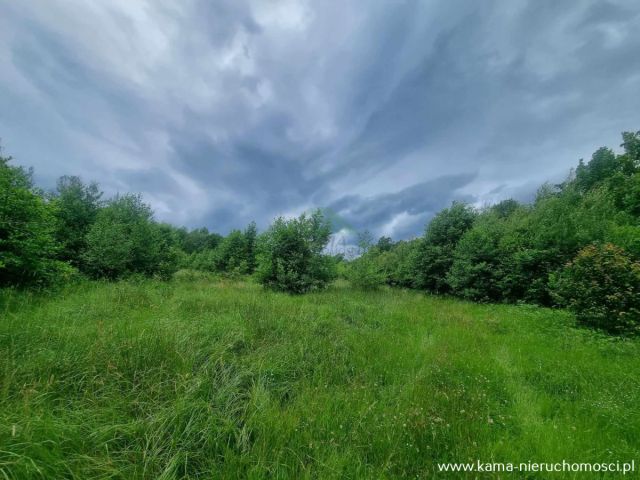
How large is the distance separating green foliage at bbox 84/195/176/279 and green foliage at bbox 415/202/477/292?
1595cm

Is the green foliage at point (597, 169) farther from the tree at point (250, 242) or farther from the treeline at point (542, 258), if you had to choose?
the tree at point (250, 242)

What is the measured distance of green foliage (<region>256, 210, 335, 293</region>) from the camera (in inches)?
465

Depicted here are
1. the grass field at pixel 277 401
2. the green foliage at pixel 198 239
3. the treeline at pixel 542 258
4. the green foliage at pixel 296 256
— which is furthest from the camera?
the green foliage at pixel 198 239

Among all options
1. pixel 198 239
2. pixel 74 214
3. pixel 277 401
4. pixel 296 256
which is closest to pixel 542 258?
pixel 296 256

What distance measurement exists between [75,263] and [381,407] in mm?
15320

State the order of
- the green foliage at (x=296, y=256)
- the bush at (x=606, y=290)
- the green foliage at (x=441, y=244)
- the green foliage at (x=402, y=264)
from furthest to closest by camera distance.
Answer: the green foliage at (x=402, y=264) < the green foliage at (x=441, y=244) < the green foliage at (x=296, y=256) < the bush at (x=606, y=290)

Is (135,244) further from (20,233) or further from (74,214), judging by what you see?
(20,233)

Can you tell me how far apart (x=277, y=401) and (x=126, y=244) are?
40.5ft

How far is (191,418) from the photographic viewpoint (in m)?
2.22

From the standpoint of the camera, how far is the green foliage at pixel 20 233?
5.93 m

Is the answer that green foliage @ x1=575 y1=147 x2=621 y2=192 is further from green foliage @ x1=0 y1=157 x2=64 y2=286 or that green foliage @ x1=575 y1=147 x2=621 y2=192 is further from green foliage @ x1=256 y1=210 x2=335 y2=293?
green foliage @ x1=0 y1=157 x2=64 y2=286

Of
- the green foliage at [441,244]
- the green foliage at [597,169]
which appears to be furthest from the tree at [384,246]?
the green foliage at [597,169]

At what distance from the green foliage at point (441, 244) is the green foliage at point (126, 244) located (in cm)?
1595

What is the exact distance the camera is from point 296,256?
40.2 feet
